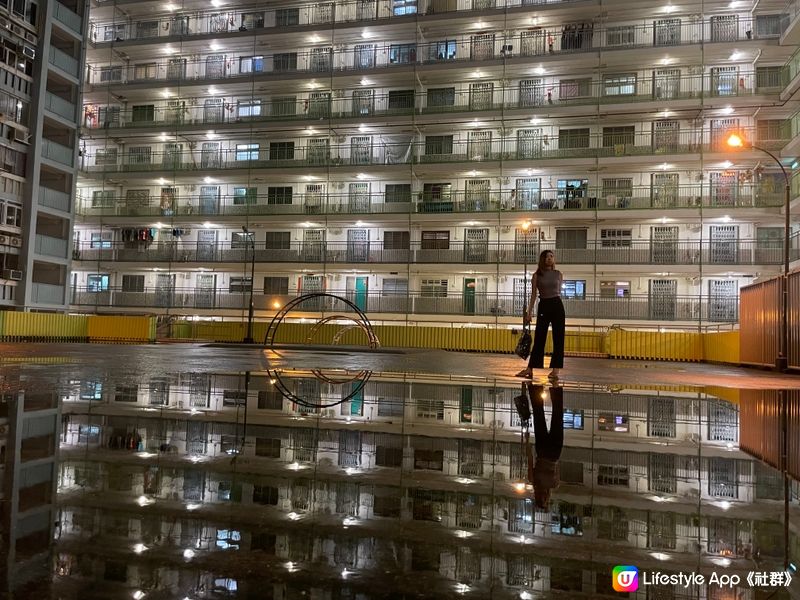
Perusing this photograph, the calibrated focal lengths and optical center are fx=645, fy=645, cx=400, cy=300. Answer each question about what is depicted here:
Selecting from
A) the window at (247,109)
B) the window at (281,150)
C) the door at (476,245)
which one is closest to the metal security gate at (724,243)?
the door at (476,245)

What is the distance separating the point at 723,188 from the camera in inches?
1518

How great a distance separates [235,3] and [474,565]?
5267 cm

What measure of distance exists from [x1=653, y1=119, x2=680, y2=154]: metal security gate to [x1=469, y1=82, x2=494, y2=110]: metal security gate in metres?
10.4

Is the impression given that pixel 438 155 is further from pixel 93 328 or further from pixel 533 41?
pixel 93 328

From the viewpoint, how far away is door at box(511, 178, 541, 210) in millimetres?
41250

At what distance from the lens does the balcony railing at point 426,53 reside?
→ 3941 centimetres

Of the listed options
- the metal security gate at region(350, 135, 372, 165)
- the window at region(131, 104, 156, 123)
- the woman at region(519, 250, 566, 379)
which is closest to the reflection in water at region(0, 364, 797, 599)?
the woman at region(519, 250, 566, 379)

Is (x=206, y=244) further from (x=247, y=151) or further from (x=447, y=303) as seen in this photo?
(x=447, y=303)

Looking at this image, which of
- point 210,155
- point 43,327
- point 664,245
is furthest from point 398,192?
point 43,327

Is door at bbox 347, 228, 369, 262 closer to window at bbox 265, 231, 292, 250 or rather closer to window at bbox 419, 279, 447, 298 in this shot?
window at bbox 419, 279, 447, 298

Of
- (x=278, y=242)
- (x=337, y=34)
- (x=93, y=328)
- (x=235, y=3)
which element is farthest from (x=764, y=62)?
(x=93, y=328)

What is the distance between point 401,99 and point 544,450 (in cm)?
4375

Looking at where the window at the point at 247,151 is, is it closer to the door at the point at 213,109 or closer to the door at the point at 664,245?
the door at the point at 213,109

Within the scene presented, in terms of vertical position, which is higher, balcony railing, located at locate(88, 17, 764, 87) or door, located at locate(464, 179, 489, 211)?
balcony railing, located at locate(88, 17, 764, 87)
